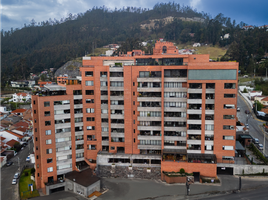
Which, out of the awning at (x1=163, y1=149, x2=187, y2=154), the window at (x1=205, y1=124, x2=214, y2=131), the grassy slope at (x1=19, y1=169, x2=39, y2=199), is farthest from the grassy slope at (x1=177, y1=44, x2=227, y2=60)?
the grassy slope at (x1=19, y1=169, x2=39, y2=199)

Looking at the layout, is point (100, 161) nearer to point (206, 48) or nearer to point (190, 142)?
point (190, 142)

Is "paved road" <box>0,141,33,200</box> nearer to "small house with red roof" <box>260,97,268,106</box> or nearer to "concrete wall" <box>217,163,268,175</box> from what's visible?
"concrete wall" <box>217,163,268,175</box>

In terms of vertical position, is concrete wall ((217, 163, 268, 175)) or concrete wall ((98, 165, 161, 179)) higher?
concrete wall ((217, 163, 268, 175))

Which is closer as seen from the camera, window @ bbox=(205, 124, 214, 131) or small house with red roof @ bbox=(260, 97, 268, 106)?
window @ bbox=(205, 124, 214, 131)

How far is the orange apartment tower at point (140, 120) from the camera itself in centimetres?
4344

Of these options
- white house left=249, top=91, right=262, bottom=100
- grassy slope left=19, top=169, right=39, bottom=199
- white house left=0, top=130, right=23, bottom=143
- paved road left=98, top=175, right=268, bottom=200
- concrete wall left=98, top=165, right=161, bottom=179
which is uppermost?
white house left=249, top=91, right=262, bottom=100

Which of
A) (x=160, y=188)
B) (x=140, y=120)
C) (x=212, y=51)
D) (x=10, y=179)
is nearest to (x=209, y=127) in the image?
(x=140, y=120)

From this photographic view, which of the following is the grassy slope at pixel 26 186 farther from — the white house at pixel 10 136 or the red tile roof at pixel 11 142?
the white house at pixel 10 136

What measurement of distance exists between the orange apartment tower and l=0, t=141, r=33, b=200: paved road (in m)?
5.70

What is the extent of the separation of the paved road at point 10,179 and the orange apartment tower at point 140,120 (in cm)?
570

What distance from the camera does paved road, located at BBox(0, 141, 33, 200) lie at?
4365 centimetres

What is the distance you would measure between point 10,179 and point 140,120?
3288 cm

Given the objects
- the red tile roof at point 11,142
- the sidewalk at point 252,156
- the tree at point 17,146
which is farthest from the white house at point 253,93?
the red tile roof at point 11,142

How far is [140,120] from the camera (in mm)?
47031
